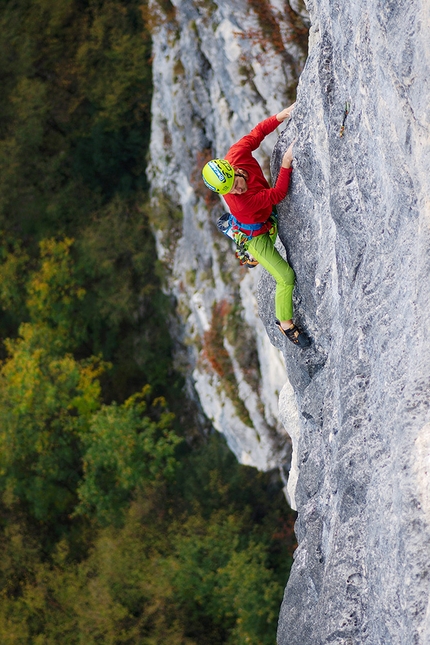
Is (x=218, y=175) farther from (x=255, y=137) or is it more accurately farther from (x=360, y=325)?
(x=360, y=325)

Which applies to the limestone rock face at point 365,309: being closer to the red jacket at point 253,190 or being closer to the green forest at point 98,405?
the red jacket at point 253,190

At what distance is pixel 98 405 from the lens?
63.6ft

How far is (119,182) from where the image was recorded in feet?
69.4

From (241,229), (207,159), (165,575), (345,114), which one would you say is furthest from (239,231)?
(165,575)

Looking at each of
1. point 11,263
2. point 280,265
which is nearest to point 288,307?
point 280,265

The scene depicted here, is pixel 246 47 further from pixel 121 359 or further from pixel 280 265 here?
pixel 121 359

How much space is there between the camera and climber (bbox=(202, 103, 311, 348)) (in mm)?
6145

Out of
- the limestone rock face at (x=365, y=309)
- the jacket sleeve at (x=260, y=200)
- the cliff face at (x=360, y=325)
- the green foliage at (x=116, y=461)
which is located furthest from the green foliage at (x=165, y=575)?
the jacket sleeve at (x=260, y=200)

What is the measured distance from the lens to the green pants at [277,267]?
697 centimetres

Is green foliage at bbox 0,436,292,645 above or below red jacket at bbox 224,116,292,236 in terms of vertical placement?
below

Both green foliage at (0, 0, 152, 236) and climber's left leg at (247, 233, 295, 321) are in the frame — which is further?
green foliage at (0, 0, 152, 236)

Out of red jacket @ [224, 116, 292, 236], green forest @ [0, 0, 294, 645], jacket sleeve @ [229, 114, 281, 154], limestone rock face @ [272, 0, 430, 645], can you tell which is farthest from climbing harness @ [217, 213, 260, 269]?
green forest @ [0, 0, 294, 645]

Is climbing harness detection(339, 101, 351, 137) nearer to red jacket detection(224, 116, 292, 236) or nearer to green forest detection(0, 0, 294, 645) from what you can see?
red jacket detection(224, 116, 292, 236)

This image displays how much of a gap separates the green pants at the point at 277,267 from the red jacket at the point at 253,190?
0.91 feet
